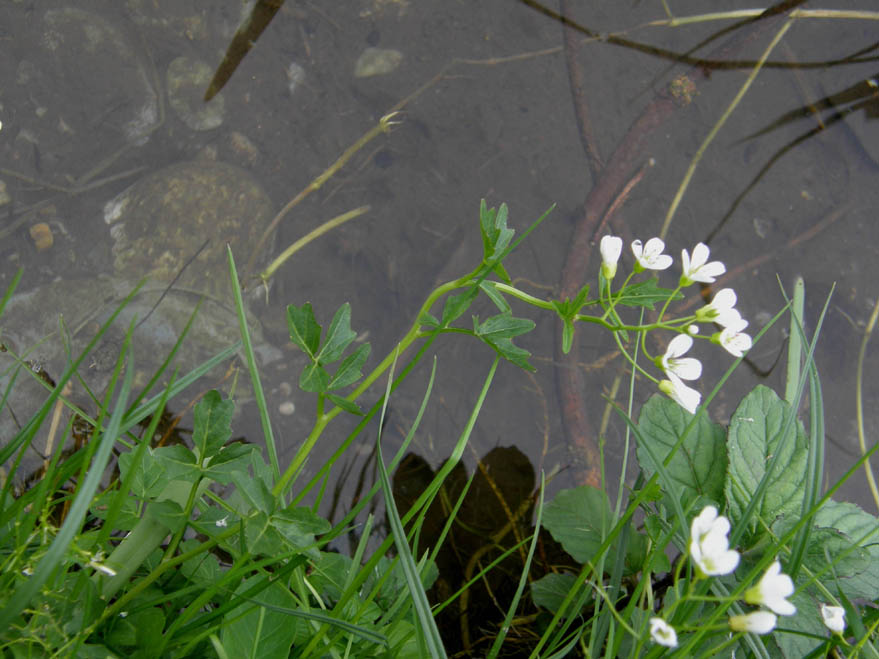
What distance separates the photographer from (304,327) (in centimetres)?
122

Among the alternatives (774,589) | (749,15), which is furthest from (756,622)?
(749,15)

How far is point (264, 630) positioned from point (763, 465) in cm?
121

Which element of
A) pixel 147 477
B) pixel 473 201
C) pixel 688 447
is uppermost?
pixel 473 201

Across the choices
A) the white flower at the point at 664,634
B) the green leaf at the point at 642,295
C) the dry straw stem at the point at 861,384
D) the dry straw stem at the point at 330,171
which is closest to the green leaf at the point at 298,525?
the white flower at the point at 664,634

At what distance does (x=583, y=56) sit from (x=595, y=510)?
66.6 inches

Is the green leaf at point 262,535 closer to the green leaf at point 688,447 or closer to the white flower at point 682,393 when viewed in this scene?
the white flower at point 682,393

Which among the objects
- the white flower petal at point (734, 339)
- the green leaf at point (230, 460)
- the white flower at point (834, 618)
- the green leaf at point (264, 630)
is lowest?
the green leaf at point (264, 630)

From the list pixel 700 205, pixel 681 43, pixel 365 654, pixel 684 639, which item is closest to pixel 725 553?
pixel 684 639

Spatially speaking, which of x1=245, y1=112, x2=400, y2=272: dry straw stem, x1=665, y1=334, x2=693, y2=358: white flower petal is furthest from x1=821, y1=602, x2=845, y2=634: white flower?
x1=245, y1=112, x2=400, y2=272: dry straw stem

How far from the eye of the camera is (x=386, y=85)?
2463 millimetres

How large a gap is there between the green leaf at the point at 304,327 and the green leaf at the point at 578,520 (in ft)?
2.89

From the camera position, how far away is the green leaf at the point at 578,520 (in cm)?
174

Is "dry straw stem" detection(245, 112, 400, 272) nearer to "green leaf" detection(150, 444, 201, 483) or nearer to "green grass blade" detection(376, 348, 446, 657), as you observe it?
"green leaf" detection(150, 444, 201, 483)

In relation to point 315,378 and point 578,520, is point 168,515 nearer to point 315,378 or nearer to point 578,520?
point 315,378
